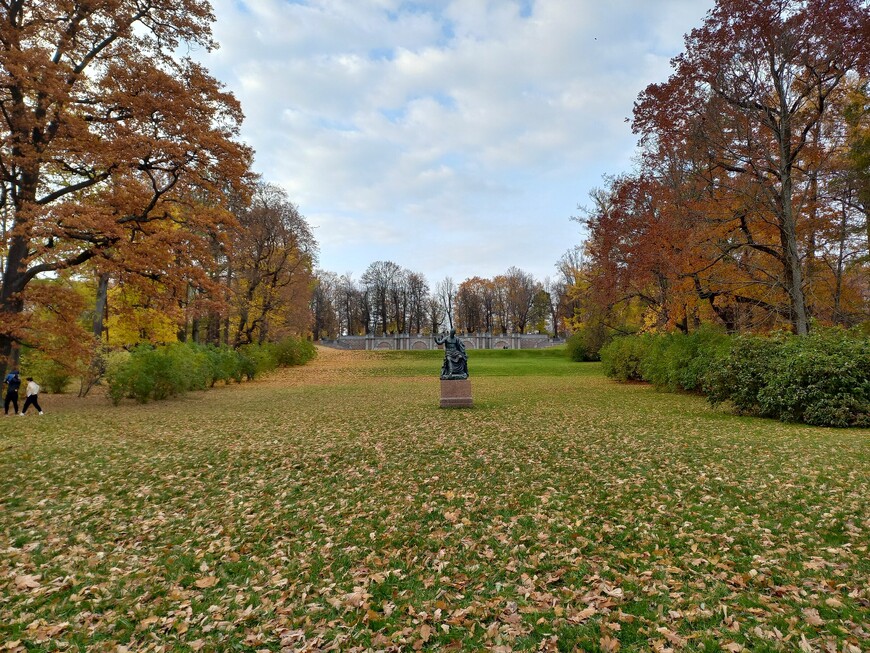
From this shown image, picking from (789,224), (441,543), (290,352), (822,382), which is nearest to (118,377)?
(441,543)

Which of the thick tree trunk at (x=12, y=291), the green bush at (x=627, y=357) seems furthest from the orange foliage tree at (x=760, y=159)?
the thick tree trunk at (x=12, y=291)

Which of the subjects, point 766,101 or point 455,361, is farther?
point 455,361

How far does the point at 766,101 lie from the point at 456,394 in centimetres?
1227

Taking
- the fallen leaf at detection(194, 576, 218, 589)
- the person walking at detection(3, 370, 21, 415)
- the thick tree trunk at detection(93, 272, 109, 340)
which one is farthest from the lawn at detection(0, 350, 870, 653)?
Answer: the thick tree trunk at detection(93, 272, 109, 340)

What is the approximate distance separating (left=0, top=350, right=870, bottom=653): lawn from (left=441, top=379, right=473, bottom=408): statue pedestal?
14.9 ft

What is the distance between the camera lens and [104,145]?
13047 millimetres

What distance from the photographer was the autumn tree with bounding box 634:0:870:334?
11.7 metres

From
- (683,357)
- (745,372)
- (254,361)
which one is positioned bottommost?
(254,361)

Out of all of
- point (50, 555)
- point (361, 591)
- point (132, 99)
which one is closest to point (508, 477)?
point (361, 591)

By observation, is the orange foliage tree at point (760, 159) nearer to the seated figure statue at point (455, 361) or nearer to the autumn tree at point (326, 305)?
the seated figure statue at point (455, 361)

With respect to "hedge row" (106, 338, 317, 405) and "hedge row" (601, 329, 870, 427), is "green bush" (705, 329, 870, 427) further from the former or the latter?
"hedge row" (106, 338, 317, 405)

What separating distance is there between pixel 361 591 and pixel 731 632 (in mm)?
2582

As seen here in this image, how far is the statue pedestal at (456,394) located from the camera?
13680 mm

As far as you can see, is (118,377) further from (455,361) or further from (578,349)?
(578,349)
